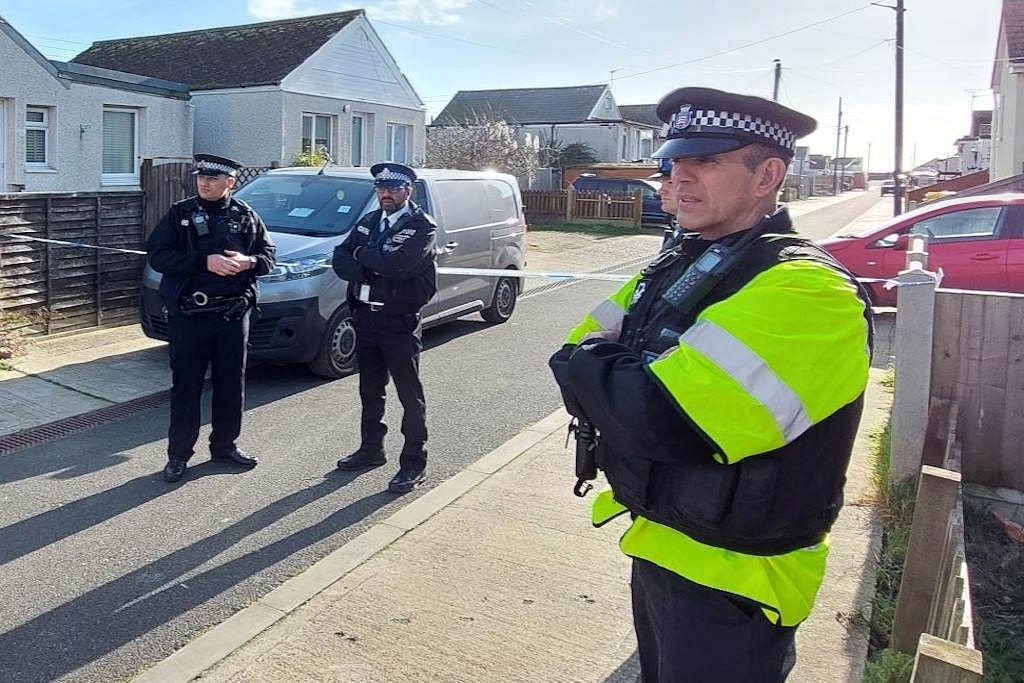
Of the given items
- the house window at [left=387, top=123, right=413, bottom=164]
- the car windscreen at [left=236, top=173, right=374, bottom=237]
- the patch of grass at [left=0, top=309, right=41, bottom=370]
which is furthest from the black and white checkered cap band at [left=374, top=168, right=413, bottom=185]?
the house window at [left=387, top=123, right=413, bottom=164]

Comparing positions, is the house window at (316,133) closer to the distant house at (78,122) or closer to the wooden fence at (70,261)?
the distant house at (78,122)

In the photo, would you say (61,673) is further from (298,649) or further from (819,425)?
(819,425)

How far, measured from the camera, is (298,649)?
3443mm

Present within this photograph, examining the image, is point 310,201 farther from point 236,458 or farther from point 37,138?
point 37,138

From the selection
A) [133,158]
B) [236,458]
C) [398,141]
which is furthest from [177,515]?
[398,141]

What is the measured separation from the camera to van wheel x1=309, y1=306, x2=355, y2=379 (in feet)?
25.6

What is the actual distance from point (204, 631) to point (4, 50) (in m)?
16.2

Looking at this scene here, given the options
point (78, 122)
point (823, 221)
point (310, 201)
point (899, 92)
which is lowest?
point (310, 201)

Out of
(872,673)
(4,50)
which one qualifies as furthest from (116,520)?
(4,50)

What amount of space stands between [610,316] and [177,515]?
340cm

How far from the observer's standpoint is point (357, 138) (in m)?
24.7

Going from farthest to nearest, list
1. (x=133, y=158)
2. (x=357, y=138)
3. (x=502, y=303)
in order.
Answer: (x=357, y=138) < (x=133, y=158) < (x=502, y=303)

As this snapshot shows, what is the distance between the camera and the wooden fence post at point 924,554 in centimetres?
324

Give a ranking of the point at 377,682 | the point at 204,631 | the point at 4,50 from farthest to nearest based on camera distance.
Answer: the point at 4,50 < the point at 204,631 < the point at 377,682
